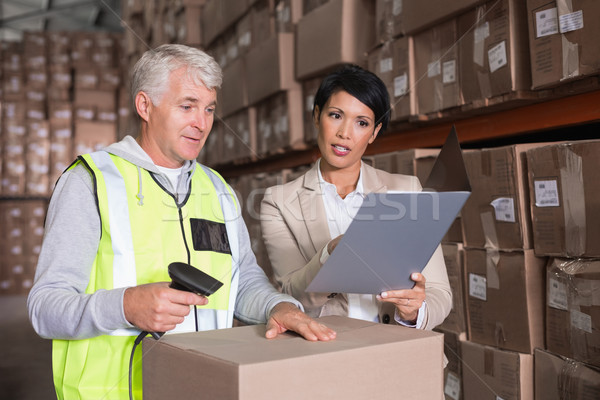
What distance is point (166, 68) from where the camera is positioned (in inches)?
57.5

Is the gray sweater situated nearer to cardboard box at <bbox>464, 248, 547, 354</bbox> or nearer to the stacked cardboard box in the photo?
Answer: cardboard box at <bbox>464, 248, 547, 354</bbox>

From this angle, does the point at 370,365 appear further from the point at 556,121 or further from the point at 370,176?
the point at 556,121

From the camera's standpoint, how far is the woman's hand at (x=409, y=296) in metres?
1.42

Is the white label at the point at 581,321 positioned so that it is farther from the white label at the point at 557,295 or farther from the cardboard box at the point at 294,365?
the cardboard box at the point at 294,365

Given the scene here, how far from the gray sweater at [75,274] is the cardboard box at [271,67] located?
7.10ft

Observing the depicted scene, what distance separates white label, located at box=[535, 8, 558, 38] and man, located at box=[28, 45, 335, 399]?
3.51 feet

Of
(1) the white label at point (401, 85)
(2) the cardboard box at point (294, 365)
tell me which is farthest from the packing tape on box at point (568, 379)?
(1) the white label at point (401, 85)

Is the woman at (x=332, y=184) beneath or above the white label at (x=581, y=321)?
above

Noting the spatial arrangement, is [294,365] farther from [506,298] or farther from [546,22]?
[546,22]

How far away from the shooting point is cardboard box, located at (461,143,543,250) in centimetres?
199

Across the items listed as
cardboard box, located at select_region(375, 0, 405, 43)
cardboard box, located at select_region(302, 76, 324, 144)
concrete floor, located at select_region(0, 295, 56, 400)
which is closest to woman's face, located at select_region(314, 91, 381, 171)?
cardboard box, located at select_region(375, 0, 405, 43)

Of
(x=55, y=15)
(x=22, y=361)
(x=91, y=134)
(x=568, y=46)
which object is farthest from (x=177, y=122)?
→ (x=55, y=15)

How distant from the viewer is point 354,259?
3.93 feet

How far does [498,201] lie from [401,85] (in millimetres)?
777
